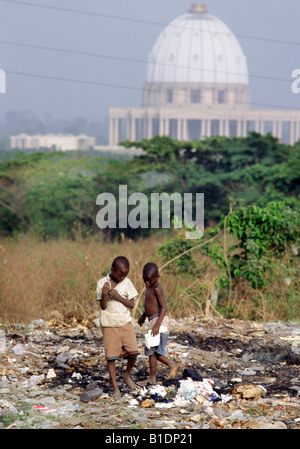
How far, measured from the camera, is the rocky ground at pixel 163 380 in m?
5.04

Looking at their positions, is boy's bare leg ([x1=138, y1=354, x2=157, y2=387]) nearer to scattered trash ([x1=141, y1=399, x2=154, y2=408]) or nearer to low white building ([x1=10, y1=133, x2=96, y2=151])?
scattered trash ([x1=141, y1=399, x2=154, y2=408])

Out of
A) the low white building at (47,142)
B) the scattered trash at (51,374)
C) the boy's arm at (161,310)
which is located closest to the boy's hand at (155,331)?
the boy's arm at (161,310)

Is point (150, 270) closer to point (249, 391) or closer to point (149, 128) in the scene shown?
point (249, 391)

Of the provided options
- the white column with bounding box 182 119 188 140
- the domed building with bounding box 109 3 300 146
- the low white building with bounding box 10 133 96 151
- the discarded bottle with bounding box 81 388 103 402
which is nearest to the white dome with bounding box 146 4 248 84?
the domed building with bounding box 109 3 300 146

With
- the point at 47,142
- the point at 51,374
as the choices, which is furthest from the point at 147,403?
the point at 47,142

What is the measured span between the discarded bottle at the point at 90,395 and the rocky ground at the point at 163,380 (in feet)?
0.09

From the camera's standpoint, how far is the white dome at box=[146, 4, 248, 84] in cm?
9769

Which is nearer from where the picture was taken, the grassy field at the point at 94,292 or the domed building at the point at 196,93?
the grassy field at the point at 94,292

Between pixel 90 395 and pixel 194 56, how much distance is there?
9675cm

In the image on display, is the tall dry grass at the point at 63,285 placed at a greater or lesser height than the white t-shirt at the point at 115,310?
lesser

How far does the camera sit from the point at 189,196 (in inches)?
→ 1053

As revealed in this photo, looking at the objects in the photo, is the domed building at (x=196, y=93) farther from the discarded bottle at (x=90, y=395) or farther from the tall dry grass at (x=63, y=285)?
the discarded bottle at (x=90, y=395)

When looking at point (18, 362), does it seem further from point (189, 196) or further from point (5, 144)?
point (5, 144)
